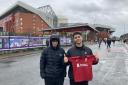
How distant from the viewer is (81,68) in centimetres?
618

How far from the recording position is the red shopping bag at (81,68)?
614 centimetres

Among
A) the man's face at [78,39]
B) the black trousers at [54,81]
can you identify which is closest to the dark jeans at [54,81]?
the black trousers at [54,81]

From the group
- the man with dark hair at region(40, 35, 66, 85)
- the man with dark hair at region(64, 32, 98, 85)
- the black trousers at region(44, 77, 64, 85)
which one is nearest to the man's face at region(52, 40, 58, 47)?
the man with dark hair at region(40, 35, 66, 85)


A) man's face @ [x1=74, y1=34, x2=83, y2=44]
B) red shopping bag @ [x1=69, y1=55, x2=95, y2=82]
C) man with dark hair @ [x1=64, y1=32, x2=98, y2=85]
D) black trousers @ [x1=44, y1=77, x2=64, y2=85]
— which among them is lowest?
black trousers @ [x1=44, y1=77, x2=64, y2=85]

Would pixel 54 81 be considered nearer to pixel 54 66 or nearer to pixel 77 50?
pixel 54 66

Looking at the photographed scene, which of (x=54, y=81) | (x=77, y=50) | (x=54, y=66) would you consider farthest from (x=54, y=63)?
(x=77, y=50)

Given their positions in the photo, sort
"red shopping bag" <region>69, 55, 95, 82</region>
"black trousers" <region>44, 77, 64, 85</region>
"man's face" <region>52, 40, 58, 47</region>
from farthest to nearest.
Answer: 1. "black trousers" <region>44, 77, 64, 85</region>
2. "man's face" <region>52, 40, 58, 47</region>
3. "red shopping bag" <region>69, 55, 95, 82</region>

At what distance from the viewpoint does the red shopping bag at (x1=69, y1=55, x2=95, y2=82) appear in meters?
6.14

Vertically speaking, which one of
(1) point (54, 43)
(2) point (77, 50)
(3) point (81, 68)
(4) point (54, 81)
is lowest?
(4) point (54, 81)

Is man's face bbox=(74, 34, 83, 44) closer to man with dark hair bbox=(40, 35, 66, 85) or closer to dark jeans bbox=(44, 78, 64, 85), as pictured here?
man with dark hair bbox=(40, 35, 66, 85)

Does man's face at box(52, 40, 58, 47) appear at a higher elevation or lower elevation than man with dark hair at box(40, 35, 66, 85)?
higher

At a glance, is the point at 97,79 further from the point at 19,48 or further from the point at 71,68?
the point at 19,48

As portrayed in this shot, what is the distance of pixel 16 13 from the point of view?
12638 cm

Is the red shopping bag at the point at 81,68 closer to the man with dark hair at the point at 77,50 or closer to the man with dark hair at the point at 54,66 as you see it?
the man with dark hair at the point at 77,50
